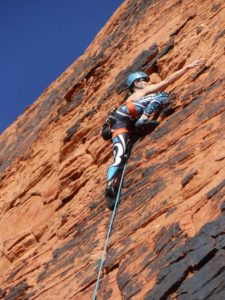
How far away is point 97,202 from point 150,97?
2.08m

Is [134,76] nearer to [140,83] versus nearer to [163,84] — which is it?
[140,83]

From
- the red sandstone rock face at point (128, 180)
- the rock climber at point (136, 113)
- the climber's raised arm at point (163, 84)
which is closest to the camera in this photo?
the red sandstone rock face at point (128, 180)

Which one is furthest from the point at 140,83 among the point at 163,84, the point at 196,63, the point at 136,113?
the point at 196,63

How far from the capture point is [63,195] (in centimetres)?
1077

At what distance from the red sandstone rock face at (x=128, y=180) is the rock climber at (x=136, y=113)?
196mm

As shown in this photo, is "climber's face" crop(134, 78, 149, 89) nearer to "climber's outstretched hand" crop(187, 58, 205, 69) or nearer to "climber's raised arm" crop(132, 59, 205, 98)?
"climber's raised arm" crop(132, 59, 205, 98)

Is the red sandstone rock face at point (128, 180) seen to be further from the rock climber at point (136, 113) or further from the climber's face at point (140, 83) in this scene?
the climber's face at point (140, 83)

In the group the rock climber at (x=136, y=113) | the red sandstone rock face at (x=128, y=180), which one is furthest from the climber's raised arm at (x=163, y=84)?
the red sandstone rock face at (x=128, y=180)

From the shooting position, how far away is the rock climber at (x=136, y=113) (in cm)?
930

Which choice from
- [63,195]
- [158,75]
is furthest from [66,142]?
[158,75]

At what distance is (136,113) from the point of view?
32.8ft

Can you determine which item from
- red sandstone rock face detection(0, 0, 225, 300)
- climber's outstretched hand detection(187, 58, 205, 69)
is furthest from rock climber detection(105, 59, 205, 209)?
red sandstone rock face detection(0, 0, 225, 300)

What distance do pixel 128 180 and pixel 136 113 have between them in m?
1.60

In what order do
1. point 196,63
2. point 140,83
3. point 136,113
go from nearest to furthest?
point 196,63 → point 136,113 → point 140,83
